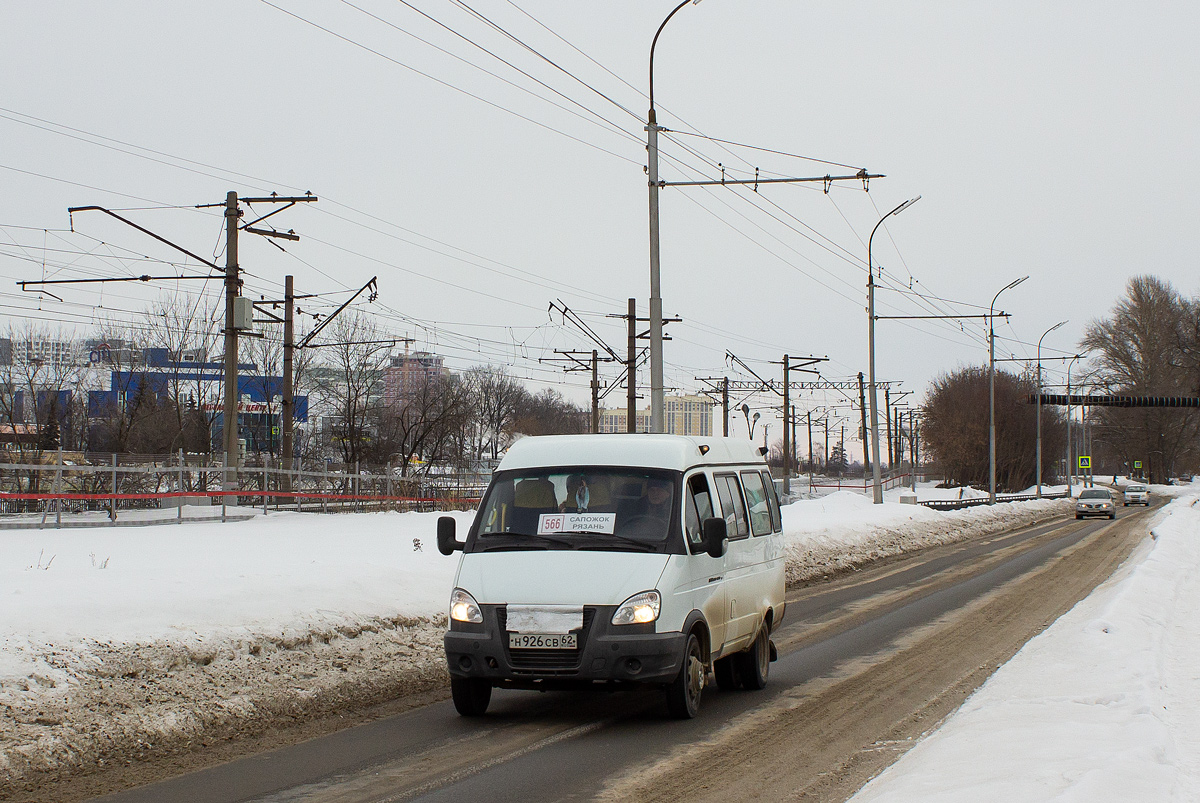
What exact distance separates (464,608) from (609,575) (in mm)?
1105

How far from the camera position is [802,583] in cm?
2153

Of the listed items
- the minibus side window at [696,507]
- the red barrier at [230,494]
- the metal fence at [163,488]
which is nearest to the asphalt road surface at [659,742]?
the minibus side window at [696,507]

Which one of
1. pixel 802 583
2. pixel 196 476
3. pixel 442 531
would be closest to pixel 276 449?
pixel 196 476

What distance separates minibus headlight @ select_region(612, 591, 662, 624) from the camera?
8.04 m

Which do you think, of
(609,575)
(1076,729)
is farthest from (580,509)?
(1076,729)

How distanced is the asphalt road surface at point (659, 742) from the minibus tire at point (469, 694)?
121 millimetres

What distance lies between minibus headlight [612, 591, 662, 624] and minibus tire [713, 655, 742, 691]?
6.68 ft

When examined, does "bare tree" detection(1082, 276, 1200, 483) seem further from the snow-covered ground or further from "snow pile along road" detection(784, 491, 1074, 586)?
the snow-covered ground

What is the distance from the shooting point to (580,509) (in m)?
8.96

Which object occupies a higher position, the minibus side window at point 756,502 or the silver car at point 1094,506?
the minibus side window at point 756,502

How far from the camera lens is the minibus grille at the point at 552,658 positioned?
7988 mm

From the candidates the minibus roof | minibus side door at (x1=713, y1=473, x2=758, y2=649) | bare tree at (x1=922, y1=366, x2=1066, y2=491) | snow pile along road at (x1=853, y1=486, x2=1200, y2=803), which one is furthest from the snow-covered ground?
bare tree at (x1=922, y1=366, x2=1066, y2=491)

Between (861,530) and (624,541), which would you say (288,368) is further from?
(624,541)

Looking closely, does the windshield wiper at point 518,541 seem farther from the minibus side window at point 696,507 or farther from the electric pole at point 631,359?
the electric pole at point 631,359
